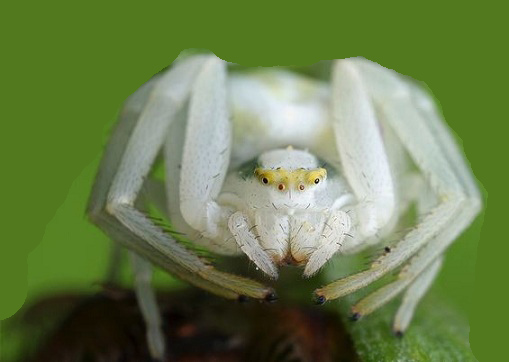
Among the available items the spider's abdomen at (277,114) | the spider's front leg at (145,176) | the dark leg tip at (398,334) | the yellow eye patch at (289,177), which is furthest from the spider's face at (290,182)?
the dark leg tip at (398,334)

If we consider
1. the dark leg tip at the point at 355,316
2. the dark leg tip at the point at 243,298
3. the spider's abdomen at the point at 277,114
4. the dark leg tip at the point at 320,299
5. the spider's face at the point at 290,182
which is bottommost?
the dark leg tip at the point at 355,316

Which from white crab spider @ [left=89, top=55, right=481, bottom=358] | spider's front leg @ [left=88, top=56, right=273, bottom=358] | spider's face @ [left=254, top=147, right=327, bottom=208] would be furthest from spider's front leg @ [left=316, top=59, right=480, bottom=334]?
spider's front leg @ [left=88, top=56, right=273, bottom=358]

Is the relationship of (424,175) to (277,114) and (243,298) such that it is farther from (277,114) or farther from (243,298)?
(243,298)

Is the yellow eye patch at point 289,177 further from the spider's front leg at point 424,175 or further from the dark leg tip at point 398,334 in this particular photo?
the dark leg tip at point 398,334

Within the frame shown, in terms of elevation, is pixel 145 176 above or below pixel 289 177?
below

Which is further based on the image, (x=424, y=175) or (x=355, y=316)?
(x=424, y=175)

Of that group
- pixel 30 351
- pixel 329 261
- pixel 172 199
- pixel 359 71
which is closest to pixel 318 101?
pixel 359 71

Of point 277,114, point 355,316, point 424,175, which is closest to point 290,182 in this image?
point 355,316

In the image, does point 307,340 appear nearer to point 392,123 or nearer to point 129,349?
point 129,349
